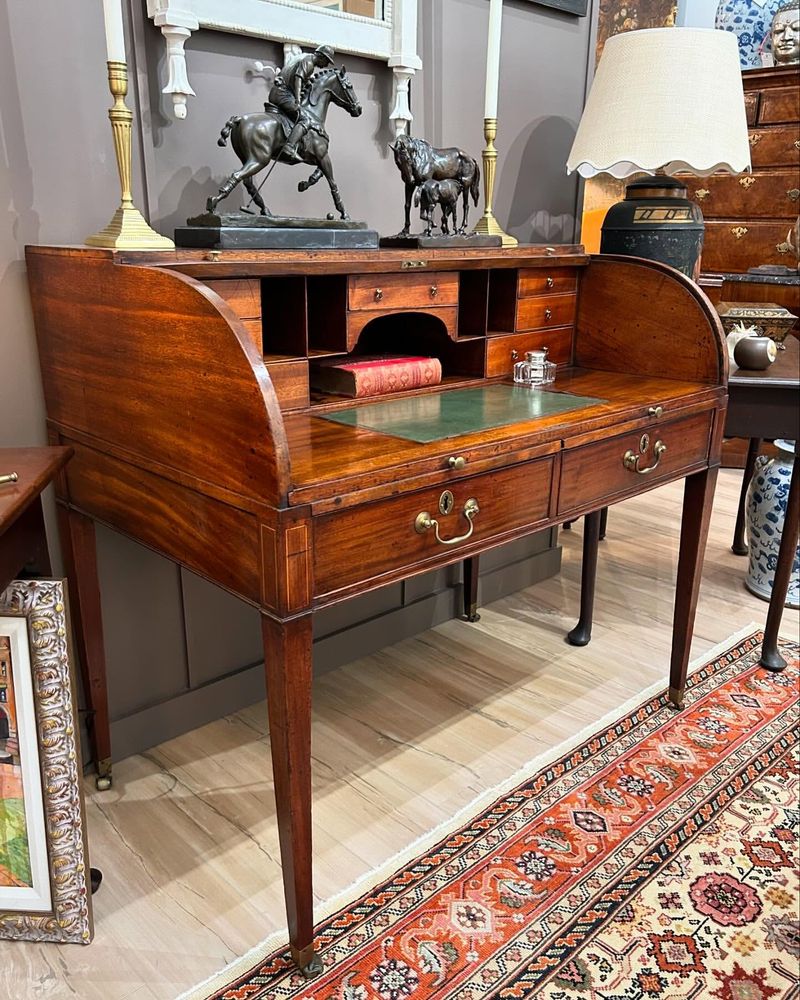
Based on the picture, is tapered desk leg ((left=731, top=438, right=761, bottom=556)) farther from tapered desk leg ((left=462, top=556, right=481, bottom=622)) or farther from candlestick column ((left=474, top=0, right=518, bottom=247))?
candlestick column ((left=474, top=0, right=518, bottom=247))

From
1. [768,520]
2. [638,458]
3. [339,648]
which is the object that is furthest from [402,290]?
[768,520]

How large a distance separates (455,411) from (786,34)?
3392 mm

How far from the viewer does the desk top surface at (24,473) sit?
1119 millimetres

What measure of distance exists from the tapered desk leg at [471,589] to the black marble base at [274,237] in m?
1.15

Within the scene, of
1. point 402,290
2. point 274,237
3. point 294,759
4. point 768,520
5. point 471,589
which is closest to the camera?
point 294,759

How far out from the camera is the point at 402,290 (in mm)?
1596

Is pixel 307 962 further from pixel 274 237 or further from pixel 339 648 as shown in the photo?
pixel 274 237

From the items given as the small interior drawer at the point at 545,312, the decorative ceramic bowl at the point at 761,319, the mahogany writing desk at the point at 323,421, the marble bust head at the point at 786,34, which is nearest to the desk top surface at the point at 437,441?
the mahogany writing desk at the point at 323,421

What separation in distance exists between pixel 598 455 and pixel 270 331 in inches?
25.4

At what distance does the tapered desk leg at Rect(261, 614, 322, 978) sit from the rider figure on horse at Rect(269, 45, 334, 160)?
2.94 ft

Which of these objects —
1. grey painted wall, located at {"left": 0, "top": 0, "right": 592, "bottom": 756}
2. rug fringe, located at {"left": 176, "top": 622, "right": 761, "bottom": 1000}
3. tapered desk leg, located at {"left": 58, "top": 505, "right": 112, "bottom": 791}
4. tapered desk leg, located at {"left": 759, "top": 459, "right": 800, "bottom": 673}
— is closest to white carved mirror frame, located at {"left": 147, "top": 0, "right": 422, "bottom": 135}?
grey painted wall, located at {"left": 0, "top": 0, "right": 592, "bottom": 756}

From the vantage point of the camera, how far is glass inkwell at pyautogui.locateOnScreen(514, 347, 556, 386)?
5.88ft

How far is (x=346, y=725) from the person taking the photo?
80.0 inches

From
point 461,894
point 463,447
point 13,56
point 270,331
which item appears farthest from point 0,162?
point 461,894
